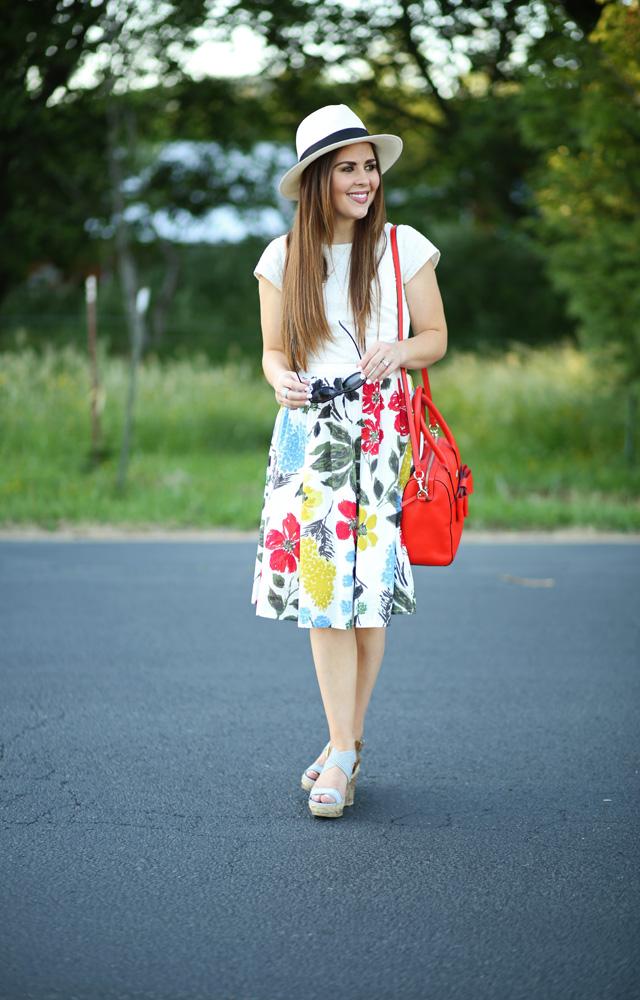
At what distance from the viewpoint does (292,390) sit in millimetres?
2934

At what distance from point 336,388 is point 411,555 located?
55 centimetres

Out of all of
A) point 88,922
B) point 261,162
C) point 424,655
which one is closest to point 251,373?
point 261,162

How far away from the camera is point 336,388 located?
9.64 ft

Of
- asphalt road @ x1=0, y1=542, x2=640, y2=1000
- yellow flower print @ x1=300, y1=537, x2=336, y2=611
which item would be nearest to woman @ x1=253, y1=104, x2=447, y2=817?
yellow flower print @ x1=300, y1=537, x2=336, y2=611

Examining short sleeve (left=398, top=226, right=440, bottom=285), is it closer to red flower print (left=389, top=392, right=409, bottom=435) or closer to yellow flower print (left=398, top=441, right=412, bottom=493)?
red flower print (left=389, top=392, right=409, bottom=435)

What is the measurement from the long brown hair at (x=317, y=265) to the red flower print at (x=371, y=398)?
0.40 feet

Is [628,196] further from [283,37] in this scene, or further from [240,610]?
[283,37]

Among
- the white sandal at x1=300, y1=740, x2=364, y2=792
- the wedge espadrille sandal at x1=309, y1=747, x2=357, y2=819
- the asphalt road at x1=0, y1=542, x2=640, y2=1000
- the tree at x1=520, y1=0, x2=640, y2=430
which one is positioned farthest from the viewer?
the tree at x1=520, y1=0, x2=640, y2=430

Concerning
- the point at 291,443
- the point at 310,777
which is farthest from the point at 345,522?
the point at 310,777

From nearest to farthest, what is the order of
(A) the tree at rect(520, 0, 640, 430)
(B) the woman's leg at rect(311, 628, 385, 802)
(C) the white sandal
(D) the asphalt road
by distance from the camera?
(D) the asphalt road < (B) the woman's leg at rect(311, 628, 385, 802) < (C) the white sandal < (A) the tree at rect(520, 0, 640, 430)

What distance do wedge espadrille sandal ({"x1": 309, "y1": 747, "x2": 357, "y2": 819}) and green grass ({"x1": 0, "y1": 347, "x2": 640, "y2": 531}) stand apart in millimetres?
5514

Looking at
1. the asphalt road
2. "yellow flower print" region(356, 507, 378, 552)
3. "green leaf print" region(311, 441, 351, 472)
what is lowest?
the asphalt road

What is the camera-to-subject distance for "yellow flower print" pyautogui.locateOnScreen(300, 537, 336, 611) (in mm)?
3037

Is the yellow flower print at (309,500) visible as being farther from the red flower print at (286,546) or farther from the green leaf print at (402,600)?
the green leaf print at (402,600)
